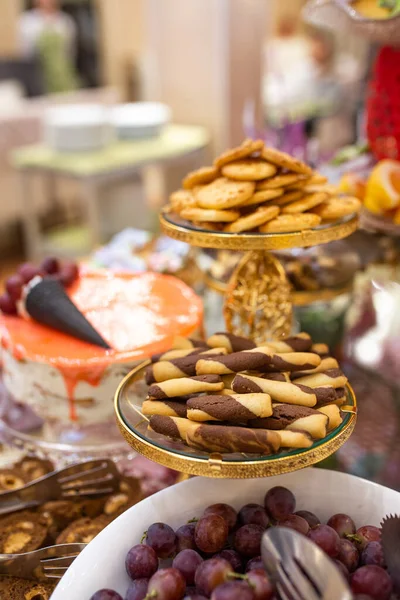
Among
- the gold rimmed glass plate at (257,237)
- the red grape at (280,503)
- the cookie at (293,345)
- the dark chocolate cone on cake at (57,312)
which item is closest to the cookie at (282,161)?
the gold rimmed glass plate at (257,237)

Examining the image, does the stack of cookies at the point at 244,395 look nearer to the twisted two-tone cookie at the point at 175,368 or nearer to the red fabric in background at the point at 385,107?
the twisted two-tone cookie at the point at 175,368

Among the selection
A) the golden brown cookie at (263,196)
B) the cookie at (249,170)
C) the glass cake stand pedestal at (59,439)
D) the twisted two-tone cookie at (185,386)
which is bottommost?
the glass cake stand pedestal at (59,439)

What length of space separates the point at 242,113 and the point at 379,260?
127 inches

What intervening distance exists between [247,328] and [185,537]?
1.74 feet

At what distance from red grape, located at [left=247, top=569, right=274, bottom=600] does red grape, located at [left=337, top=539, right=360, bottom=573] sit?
0.12 m

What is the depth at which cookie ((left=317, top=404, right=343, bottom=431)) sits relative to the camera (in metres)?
0.74

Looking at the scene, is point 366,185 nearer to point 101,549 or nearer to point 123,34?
point 101,549

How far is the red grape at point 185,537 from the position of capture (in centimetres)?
73

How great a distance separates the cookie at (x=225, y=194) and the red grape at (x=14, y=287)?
1.38 ft

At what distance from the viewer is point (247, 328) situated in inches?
47.3

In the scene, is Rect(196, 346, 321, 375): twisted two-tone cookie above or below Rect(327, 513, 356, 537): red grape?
above

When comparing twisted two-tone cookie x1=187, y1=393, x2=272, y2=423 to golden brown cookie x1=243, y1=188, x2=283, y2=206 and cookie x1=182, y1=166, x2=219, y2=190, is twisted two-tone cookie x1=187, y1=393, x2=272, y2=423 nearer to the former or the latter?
golden brown cookie x1=243, y1=188, x2=283, y2=206

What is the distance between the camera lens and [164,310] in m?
1.23

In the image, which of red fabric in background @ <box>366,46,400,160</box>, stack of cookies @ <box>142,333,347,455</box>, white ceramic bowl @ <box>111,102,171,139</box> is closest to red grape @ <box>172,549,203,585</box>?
stack of cookies @ <box>142,333,347,455</box>
